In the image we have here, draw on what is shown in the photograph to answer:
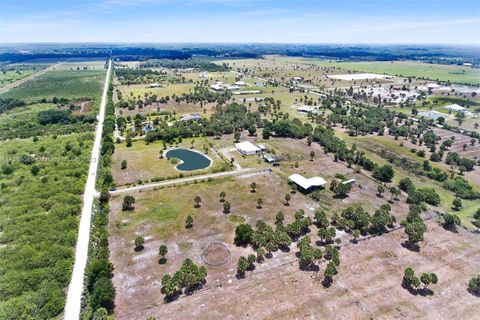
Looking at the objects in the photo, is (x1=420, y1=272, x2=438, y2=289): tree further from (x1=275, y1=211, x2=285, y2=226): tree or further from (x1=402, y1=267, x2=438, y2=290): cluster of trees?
(x1=275, y1=211, x2=285, y2=226): tree

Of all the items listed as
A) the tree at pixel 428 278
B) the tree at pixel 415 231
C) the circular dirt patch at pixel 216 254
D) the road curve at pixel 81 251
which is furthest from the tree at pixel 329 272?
the road curve at pixel 81 251

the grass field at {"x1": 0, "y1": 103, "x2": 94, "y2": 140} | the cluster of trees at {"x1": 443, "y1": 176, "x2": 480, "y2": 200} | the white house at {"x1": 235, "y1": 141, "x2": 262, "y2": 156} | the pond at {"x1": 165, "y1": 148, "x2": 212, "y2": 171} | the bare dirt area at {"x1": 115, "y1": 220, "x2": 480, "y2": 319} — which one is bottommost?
the bare dirt area at {"x1": 115, "y1": 220, "x2": 480, "y2": 319}

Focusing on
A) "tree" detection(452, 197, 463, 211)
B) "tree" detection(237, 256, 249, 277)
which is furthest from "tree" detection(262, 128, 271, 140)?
"tree" detection(237, 256, 249, 277)

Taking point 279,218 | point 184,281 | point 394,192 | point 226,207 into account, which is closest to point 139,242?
point 184,281

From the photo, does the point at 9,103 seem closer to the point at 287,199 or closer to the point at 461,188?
the point at 287,199

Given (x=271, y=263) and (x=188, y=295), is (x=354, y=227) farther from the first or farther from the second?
(x=188, y=295)

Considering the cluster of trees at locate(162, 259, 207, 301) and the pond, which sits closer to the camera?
the cluster of trees at locate(162, 259, 207, 301)

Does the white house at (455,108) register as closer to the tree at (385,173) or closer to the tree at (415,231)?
the tree at (385,173)
